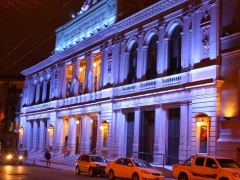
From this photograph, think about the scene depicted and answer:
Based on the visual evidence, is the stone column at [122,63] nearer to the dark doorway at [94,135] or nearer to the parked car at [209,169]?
the dark doorway at [94,135]

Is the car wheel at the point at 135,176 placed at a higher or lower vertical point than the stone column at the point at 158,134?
lower

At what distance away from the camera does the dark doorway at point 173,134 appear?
31594 millimetres

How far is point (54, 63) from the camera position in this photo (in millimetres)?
55125

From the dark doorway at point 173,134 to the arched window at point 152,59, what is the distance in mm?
4441

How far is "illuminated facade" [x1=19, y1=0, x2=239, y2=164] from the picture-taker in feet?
95.0

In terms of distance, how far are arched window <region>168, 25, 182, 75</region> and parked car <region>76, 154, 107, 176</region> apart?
9.54 metres

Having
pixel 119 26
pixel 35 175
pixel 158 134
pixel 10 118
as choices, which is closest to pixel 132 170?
pixel 35 175

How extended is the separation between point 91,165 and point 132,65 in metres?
13.2

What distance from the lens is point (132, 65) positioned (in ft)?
127

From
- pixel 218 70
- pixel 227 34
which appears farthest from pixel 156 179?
pixel 227 34

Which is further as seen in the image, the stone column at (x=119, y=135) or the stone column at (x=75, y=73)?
the stone column at (x=75, y=73)

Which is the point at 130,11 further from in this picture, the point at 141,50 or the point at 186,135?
→ the point at 186,135

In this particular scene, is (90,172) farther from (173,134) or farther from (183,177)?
(183,177)

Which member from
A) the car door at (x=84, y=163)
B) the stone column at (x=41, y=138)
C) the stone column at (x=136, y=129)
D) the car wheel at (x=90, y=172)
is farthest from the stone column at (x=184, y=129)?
the stone column at (x=41, y=138)
